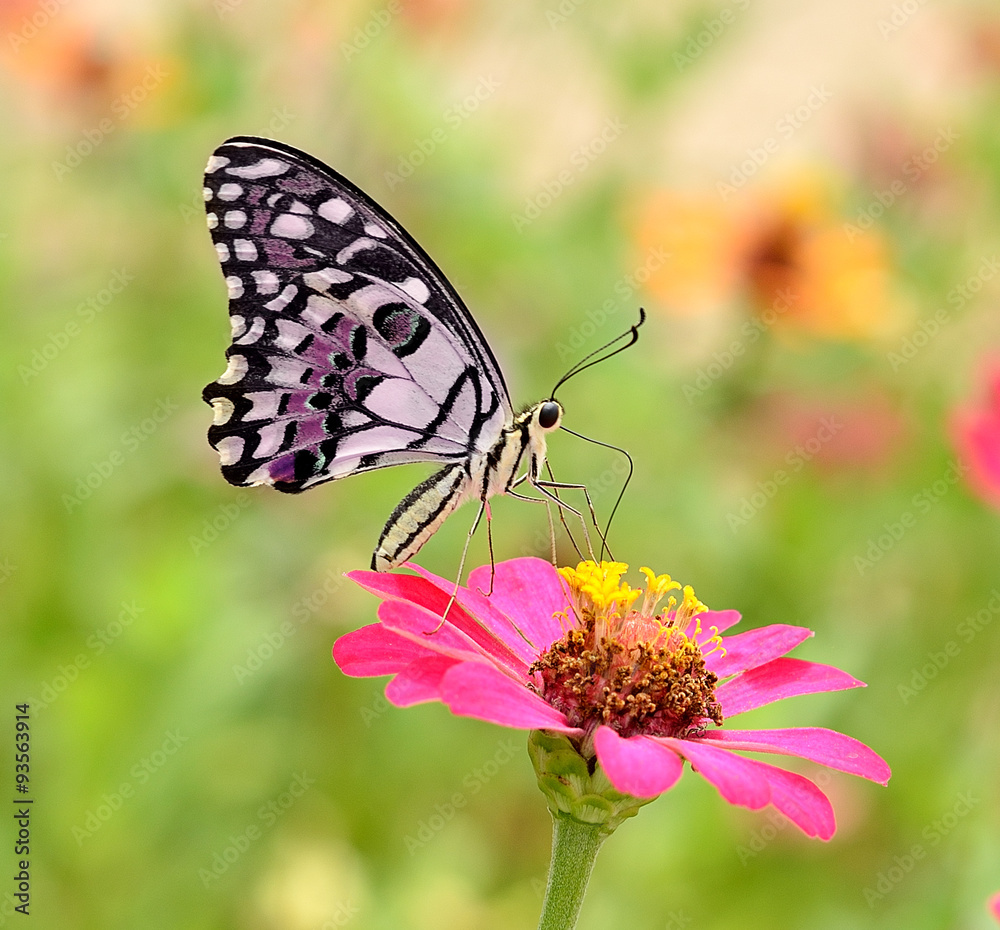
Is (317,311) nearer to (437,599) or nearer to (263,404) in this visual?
(263,404)

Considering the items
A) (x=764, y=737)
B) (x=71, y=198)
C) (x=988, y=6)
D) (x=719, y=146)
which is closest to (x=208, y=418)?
(x=71, y=198)

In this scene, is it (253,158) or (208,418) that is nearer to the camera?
(253,158)

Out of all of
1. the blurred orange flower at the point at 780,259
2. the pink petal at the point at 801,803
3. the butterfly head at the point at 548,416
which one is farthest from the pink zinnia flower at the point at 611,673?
the blurred orange flower at the point at 780,259

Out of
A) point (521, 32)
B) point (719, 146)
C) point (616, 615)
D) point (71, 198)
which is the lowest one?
point (616, 615)

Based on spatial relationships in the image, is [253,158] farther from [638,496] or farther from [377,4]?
[377,4]

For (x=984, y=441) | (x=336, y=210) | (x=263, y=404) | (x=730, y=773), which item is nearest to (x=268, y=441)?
(x=263, y=404)

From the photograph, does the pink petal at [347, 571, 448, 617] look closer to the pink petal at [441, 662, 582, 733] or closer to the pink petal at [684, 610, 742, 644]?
the pink petal at [441, 662, 582, 733]
